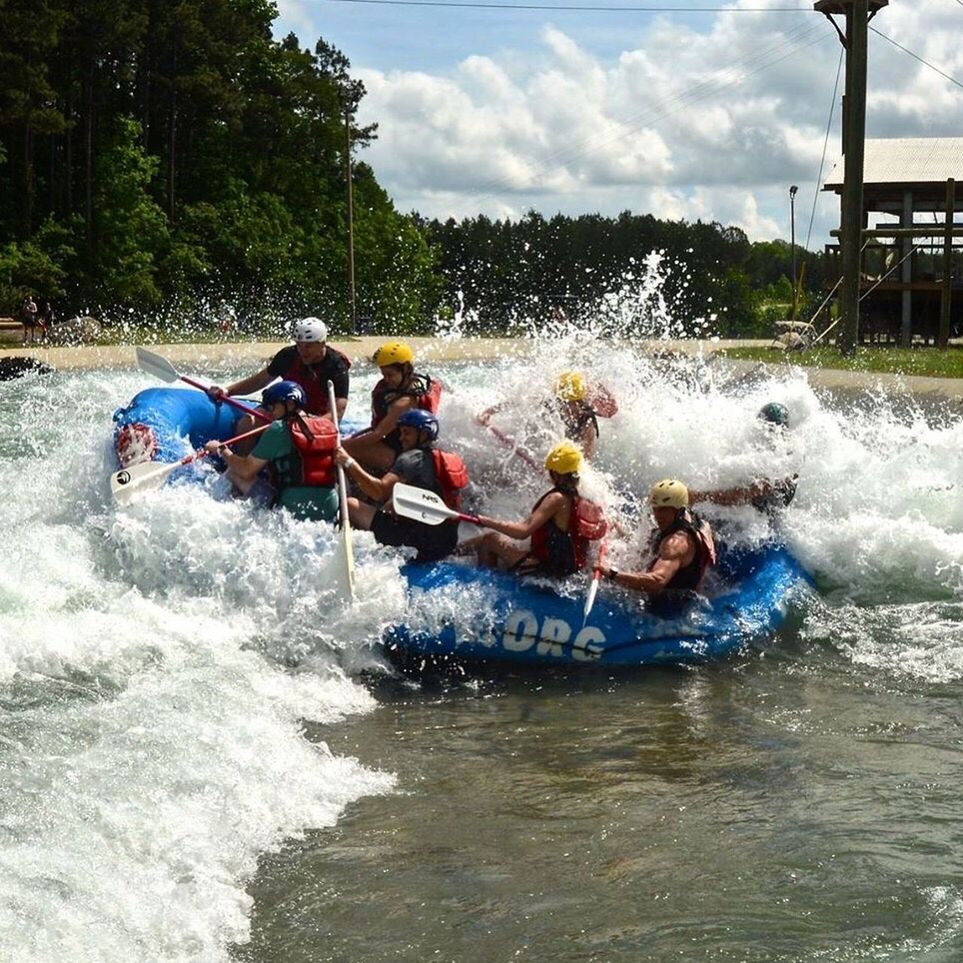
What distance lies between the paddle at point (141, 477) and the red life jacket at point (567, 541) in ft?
5.54

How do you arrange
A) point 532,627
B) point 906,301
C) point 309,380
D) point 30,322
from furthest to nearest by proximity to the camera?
point 30,322 < point 906,301 < point 309,380 < point 532,627

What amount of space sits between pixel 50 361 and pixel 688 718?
2137cm

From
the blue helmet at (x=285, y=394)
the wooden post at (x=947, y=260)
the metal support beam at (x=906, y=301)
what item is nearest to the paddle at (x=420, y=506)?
the blue helmet at (x=285, y=394)

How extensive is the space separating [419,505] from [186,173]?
131 feet

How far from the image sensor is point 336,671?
271 inches

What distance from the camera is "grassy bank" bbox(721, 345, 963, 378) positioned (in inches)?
747

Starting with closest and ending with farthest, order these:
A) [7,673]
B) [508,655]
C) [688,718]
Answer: [7,673], [688,718], [508,655]

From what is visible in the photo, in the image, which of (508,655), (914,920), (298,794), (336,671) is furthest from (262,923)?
(508,655)

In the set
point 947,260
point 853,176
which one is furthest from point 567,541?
point 947,260

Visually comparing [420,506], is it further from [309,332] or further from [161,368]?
[161,368]

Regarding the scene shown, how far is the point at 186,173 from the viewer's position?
44938 millimetres

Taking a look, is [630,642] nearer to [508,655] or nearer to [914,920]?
[508,655]

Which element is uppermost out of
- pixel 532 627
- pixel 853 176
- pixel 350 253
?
pixel 350 253

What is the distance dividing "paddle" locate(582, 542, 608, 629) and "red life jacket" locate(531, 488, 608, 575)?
0.10 m
